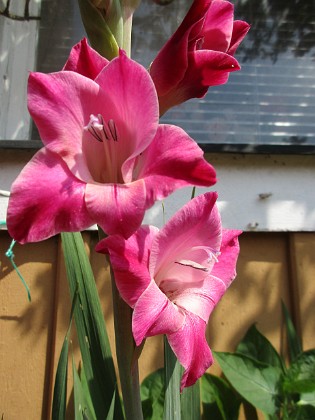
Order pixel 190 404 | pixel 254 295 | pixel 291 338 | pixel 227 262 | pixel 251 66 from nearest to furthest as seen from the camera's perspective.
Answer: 1. pixel 227 262
2. pixel 190 404
3. pixel 291 338
4. pixel 254 295
5. pixel 251 66

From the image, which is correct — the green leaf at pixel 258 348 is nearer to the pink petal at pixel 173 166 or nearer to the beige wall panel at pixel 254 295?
the beige wall panel at pixel 254 295

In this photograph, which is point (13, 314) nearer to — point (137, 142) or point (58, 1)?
point (137, 142)

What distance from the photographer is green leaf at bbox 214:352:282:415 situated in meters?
1.14

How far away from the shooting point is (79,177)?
48 centimetres

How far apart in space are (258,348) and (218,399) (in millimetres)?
212

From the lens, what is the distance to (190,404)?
75 cm

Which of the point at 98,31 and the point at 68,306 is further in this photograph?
the point at 68,306

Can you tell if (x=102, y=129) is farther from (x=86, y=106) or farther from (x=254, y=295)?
(x=254, y=295)

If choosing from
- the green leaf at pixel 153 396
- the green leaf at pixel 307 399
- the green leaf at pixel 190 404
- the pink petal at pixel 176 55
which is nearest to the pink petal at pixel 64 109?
the pink petal at pixel 176 55

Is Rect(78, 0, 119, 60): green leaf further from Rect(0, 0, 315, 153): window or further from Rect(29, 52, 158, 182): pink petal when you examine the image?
Rect(0, 0, 315, 153): window

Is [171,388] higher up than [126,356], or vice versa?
[126,356]

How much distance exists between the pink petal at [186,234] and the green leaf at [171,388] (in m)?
0.15

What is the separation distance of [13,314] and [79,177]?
3.36 feet

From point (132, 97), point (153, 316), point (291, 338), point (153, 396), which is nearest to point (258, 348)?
point (291, 338)
